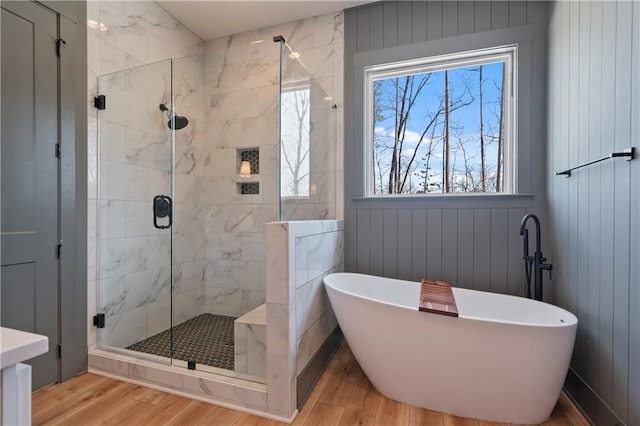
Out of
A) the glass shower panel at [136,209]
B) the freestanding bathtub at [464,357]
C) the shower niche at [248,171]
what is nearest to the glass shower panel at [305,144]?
the shower niche at [248,171]

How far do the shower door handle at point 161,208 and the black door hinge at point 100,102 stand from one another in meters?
0.72

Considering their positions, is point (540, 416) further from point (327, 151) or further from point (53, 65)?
point (53, 65)

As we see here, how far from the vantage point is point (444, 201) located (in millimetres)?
2402

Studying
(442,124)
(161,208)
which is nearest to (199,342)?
(161,208)

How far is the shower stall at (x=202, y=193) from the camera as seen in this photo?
219 centimetres

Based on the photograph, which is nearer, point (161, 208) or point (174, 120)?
point (161, 208)

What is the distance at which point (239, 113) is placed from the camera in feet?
9.57

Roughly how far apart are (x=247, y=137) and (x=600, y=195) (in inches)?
100.0

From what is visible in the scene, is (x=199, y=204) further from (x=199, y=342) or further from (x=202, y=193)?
(x=199, y=342)

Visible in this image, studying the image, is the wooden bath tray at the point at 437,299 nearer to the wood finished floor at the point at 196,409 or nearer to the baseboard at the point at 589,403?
the wood finished floor at the point at 196,409

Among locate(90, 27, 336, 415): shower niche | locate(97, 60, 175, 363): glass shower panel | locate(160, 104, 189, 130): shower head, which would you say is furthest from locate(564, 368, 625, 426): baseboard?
locate(160, 104, 189, 130): shower head

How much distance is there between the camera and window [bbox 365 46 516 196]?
2406 mm

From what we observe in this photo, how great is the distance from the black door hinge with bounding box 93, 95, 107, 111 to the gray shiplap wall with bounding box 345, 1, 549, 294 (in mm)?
1801

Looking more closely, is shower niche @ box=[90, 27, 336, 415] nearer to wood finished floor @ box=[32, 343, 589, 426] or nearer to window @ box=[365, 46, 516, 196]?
wood finished floor @ box=[32, 343, 589, 426]
